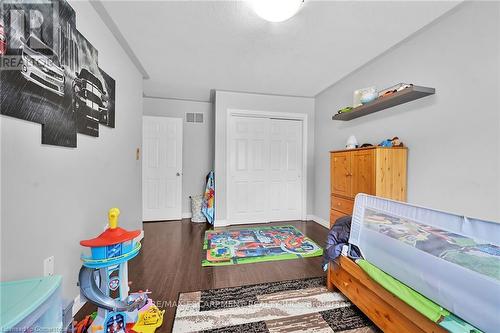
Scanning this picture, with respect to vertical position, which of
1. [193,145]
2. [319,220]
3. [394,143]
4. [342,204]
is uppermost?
[193,145]

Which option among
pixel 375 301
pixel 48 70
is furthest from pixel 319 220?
pixel 48 70

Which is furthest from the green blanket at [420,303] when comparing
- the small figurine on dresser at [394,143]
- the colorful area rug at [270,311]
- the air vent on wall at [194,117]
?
the air vent on wall at [194,117]

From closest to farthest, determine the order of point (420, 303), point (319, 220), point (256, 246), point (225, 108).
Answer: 1. point (420, 303)
2. point (256, 246)
3. point (225, 108)
4. point (319, 220)

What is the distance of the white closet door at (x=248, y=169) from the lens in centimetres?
365

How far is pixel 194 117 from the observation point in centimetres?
414

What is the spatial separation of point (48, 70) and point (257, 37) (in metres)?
1.74

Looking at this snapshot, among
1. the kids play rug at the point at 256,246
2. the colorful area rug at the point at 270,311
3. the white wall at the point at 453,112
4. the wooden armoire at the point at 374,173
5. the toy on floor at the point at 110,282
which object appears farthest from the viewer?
the kids play rug at the point at 256,246

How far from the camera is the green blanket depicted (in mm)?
898

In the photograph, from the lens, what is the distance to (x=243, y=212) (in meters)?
3.71

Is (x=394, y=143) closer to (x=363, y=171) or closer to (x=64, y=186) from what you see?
(x=363, y=171)

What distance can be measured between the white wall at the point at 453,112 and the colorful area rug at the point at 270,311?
4.50 feet

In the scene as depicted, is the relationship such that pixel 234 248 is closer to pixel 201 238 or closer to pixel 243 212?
pixel 201 238

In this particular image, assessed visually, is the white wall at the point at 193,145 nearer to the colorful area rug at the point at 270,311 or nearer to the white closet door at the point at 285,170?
the white closet door at the point at 285,170

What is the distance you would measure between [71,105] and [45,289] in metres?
1.20
